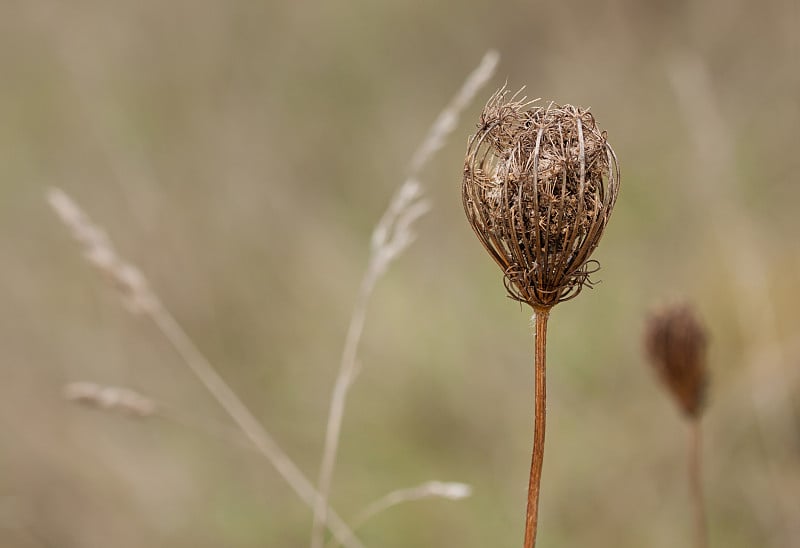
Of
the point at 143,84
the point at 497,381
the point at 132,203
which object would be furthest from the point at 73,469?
the point at 143,84

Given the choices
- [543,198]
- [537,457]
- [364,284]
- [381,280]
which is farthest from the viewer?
[381,280]

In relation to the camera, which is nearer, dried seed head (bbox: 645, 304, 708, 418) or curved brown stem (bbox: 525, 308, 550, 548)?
curved brown stem (bbox: 525, 308, 550, 548)

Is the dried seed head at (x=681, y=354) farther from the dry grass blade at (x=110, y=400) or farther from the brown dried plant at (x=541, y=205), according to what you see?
the dry grass blade at (x=110, y=400)

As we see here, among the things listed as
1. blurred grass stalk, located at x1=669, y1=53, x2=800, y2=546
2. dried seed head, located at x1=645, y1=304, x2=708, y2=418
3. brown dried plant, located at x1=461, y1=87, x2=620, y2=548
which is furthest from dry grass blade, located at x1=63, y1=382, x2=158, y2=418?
blurred grass stalk, located at x1=669, y1=53, x2=800, y2=546

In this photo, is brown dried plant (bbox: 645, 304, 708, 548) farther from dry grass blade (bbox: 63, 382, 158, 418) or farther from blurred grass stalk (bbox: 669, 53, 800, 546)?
dry grass blade (bbox: 63, 382, 158, 418)

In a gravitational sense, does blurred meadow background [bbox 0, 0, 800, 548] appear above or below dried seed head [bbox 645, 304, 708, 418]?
above

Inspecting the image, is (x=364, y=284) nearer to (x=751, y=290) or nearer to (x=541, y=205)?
(x=541, y=205)

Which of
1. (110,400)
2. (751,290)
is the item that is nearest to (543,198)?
(110,400)

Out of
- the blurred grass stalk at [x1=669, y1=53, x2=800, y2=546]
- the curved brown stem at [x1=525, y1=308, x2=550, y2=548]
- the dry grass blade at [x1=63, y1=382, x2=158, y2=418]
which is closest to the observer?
the curved brown stem at [x1=525, y1=308, x2=550, y2=548]

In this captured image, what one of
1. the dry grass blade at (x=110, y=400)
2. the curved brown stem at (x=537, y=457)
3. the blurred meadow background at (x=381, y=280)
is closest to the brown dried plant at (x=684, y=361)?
the blurred meadow background at (x=381, y=280)
